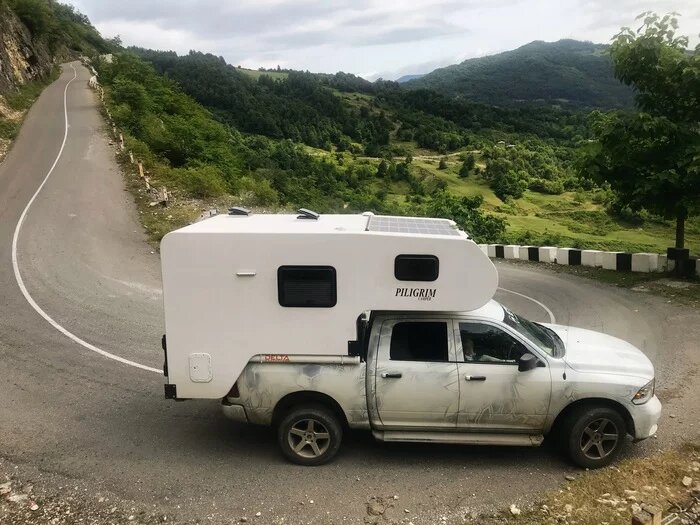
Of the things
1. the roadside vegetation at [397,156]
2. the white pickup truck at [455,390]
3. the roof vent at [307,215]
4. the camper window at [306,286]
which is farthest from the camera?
the roadside vegetation at [397,156]

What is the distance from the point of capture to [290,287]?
5.92m

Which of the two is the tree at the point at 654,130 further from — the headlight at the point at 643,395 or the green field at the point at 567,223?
the green field at the point at 567,223

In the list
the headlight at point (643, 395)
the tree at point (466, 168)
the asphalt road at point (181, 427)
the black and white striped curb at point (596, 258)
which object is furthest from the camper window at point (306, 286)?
the tree at point (466, 168)

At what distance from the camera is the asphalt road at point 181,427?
18.9 ft

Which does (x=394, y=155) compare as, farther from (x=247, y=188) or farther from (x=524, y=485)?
(x=524, y=485)

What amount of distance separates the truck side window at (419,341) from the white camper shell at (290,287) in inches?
10.8

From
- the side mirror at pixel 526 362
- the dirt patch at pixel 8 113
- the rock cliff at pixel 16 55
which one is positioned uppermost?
the rock cliff at pixel 16 55

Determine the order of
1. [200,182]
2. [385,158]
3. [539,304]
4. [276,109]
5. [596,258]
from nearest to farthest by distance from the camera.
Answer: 1. [539,304]
2. [596,258]
3. [200,182]
4. [385,158]
5. [276,109]

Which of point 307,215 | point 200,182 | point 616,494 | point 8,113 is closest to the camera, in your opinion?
point 616,494

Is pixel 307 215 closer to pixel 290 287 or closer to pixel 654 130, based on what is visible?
pixel 290 287

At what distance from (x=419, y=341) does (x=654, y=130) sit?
10.9m

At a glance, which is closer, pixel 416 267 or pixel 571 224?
pixel 416 267

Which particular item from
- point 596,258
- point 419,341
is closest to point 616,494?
point 419,341

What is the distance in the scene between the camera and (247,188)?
24.4 metres
